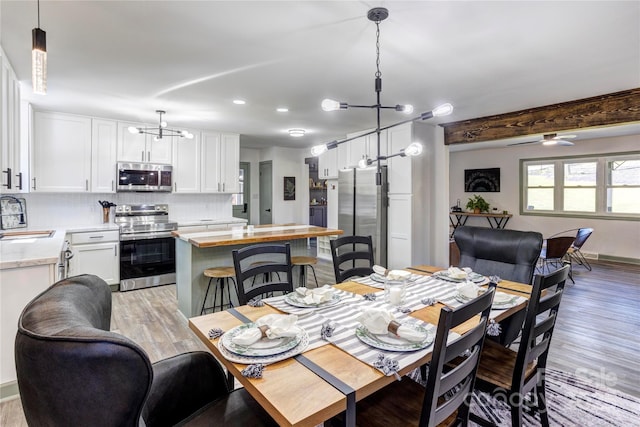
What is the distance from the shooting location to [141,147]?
4.95 m

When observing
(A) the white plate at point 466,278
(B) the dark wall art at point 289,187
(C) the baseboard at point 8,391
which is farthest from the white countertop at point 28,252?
(B) the dark wall art at point 289,187

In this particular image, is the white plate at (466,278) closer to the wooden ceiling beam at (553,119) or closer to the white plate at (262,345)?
the white plate at (262,345)

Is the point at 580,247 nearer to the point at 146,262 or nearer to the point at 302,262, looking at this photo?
the point at 302,262

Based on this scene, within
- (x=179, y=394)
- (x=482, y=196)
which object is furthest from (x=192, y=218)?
(x=482, y=196)

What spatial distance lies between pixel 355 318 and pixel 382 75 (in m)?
2.24

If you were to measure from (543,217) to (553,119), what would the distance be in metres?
4.38

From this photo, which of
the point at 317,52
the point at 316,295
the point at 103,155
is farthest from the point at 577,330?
the point at 103,155

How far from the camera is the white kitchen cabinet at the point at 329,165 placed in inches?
250

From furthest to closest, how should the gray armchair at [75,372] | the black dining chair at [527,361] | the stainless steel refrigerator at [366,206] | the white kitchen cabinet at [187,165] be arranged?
the white kitchen cabinet at [187,165] → the stainless steel refrigerator at [366,206] → the black dining chair at [527,361] → the gray armchair at [75,372]

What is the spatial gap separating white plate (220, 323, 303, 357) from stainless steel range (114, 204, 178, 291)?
3.75 m

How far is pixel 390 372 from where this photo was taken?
3.73ft

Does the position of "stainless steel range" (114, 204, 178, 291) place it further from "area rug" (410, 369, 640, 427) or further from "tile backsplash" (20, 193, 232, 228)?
"area rug" (410, 369, 640, 427)

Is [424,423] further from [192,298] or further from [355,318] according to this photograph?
[192,298]

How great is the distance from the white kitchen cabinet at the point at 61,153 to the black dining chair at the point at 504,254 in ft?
15.5
